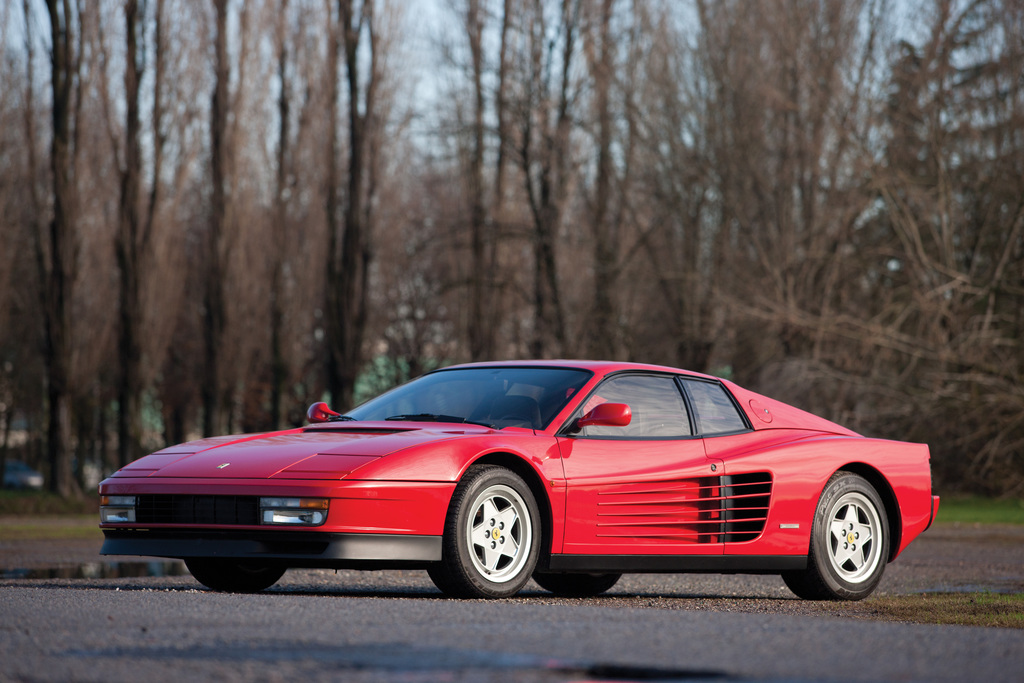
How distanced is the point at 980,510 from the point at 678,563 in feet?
48.2

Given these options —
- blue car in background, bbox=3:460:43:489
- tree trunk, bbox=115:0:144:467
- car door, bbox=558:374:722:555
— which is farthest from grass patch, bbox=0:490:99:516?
blue car in background, bbox=3:460:43:489

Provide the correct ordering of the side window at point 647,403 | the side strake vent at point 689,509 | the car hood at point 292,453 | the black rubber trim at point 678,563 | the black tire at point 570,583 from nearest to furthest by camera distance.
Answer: the car hood at point 292,453 < the black rubber trim at point 678,563 < the side strake vent at point 689,509 < the side window at point 647,403 < the black tire at point 570,583

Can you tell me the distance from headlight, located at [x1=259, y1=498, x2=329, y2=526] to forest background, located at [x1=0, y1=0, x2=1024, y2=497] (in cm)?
1529

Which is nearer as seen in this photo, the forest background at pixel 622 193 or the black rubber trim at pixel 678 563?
the black rubber trim at pixel 678 563

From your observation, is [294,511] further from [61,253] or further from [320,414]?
[61,253]

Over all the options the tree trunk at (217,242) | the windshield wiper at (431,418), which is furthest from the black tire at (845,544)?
the tree trunk at (217,242)

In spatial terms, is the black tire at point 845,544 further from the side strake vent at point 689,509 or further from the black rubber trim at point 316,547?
the black rubber trim at point 316,547

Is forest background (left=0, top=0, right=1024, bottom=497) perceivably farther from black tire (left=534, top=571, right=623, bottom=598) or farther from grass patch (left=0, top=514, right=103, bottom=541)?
black tire (left=534, top=571, right=623, bottom=598)

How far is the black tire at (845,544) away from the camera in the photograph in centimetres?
772

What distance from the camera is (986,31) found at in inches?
823

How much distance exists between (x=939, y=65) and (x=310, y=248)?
20.3m

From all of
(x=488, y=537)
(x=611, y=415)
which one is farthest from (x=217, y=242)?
(x=488, y=537)

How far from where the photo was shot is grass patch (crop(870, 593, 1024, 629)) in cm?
637

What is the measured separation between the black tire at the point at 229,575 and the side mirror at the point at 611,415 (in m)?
1.94
